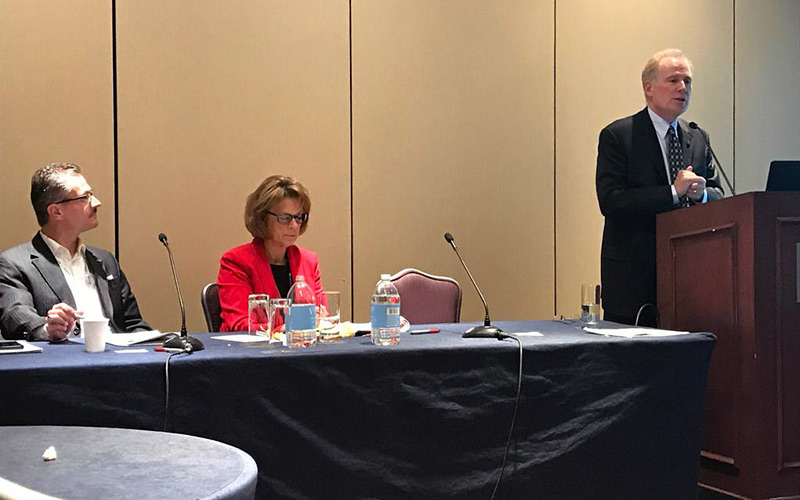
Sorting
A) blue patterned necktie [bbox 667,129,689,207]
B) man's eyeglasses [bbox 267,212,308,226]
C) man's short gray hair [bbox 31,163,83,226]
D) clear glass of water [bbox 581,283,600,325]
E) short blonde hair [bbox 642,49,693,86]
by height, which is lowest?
clear glass of water [bbox 581,283,600,325]

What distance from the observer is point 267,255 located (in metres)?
3.30

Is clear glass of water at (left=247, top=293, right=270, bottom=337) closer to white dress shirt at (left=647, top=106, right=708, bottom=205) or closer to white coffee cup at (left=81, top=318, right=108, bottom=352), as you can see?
white coffee cup at (left=81, top=318, right=108, bottom=352)

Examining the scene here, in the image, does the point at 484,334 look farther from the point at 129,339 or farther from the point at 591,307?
the point at 129,339

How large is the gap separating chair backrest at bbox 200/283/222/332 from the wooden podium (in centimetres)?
187

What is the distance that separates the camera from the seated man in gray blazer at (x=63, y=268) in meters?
2.84

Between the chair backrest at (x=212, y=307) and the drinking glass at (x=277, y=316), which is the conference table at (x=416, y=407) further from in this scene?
the chair backrest at (x=212, y=307)

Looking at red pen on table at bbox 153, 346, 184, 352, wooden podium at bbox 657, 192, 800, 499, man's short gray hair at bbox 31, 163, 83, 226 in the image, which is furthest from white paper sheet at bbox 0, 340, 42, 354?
wooden podium at bbox 657, 192, 800, 499

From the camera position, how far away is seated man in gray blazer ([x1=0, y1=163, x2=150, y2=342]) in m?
2.84

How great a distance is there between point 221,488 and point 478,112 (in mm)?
3544

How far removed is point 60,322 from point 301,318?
758 millimetres

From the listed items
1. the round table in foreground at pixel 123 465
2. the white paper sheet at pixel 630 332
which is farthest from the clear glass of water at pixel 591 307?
the round table in foreground at pixel 123 465

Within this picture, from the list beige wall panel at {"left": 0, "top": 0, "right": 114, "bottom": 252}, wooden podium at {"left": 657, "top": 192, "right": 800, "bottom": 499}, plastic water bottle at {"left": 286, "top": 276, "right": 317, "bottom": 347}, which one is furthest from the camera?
beige wall panel at {"left": 0, "top": 0, "right": 114, "bottom": 252}

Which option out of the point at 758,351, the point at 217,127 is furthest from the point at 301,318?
the point at 217,127

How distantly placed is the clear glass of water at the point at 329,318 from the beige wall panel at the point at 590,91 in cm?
236
